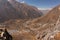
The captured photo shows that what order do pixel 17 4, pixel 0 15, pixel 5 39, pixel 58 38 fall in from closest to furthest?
pixel 5 39 < pixel 58 38 < pixel 0 15 < pixel 17 4

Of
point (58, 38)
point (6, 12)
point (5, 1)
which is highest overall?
point (5, 1)

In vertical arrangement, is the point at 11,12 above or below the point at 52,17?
above

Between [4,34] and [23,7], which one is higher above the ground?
[23,7]

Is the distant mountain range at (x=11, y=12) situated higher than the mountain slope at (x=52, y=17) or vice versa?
the distant mountain range at (x=11, y=12)

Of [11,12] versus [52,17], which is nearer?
[52,17]

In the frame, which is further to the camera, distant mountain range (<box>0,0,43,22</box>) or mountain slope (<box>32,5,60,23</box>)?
distant mountain range (<box>0,0,43,22</box>)

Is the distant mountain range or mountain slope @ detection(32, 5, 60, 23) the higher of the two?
the distant mountain range

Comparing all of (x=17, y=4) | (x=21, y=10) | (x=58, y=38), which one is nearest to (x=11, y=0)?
(x=17, y=4)

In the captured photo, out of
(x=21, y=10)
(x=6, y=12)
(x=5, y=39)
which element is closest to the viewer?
(x=5, y=39)

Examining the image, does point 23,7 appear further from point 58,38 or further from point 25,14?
point 58,38

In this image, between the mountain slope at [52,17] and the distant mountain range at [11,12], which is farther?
the distant mountain range at [11,12]

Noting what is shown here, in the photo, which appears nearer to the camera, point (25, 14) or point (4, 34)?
point (4, 34)
